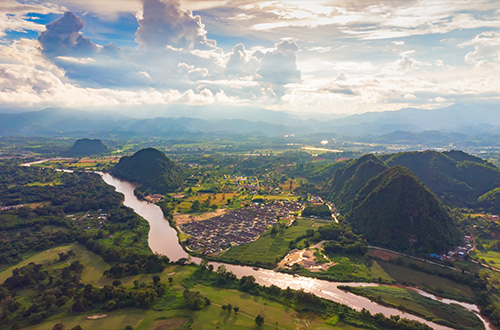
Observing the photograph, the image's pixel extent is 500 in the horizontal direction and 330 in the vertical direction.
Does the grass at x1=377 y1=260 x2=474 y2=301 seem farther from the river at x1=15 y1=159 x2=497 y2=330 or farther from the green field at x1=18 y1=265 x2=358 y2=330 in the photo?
the green field at x1=18 y1=265 x2=358 y2=330

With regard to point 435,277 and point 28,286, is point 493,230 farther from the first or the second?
point 28,286

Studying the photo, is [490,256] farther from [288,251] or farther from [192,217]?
[192,217]

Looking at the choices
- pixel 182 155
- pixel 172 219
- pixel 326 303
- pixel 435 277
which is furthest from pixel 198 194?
pixel 182 155

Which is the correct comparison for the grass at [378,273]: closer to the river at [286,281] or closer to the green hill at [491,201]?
the river at [286,281]

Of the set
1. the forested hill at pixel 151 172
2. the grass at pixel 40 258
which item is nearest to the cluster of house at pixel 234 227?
the grass at pixel 40 258

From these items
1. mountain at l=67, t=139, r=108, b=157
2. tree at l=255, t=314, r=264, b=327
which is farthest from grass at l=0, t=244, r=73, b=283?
mountain at l=67, t=139, r=108, b=157

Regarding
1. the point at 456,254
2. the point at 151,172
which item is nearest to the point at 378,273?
the point at 456,254
